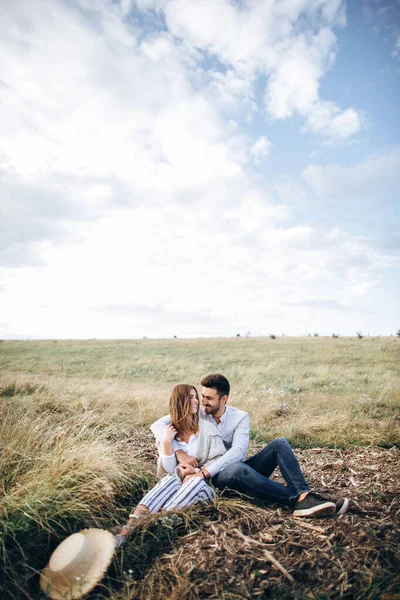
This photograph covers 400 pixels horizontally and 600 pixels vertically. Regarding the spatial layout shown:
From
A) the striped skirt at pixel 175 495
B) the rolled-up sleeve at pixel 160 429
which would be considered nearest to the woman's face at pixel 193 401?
the rolled-up sleeve at pixel 160 429

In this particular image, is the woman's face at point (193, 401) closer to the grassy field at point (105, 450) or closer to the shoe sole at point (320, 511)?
the grassy field at point (105, 450)

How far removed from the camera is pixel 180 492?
11.8 feet

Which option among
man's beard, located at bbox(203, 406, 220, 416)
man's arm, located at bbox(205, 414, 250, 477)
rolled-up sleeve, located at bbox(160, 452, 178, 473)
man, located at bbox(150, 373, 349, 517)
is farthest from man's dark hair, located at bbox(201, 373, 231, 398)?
rolled-up sleeve, located at bbox(160, 452, 178, 473)

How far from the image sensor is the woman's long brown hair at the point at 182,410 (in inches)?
159

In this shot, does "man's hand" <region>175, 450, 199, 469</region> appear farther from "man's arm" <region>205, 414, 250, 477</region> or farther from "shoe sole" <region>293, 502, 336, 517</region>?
"shoe sole" <region>293, 502, 336, 517</region>

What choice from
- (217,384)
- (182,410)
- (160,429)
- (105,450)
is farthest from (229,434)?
(105,450)

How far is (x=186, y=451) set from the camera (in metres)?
4.16

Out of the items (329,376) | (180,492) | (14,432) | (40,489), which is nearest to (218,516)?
(180,492)

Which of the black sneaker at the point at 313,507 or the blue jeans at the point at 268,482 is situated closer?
the black sneaker at the point at 313,507

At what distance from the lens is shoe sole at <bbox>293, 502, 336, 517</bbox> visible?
3398mm

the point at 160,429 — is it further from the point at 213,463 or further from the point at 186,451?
the point at 213,463

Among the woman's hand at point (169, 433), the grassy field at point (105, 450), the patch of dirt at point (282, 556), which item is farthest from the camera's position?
the woman's hand at point (169, 433)

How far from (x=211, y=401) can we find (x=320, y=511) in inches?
62.8

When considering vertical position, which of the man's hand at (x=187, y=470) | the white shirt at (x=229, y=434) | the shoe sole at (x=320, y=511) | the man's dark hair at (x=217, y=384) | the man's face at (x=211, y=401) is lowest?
the shoe sole at (x=320, y=511)
